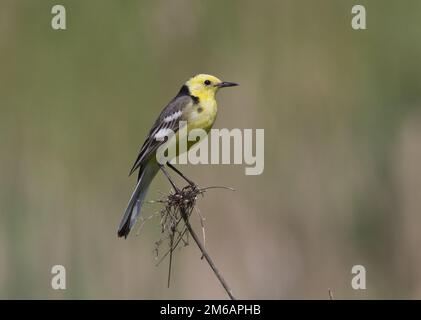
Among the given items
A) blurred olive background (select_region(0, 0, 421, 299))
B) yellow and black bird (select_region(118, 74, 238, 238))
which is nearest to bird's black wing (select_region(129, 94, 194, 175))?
yellow and black bird (select_region(118, 74, 238, 238))

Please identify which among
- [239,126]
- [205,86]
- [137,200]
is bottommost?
[137,200]

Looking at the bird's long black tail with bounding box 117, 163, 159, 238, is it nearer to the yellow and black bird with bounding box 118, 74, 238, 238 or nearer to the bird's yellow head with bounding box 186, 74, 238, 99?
the yellow and black bird with bounding box 118, 74, 238, 238

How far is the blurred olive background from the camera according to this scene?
180 inches

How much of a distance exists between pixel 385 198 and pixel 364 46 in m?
0.90

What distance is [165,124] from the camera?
405 cm

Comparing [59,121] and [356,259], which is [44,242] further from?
[356,259]

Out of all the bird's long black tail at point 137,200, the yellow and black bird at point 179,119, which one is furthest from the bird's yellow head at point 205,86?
the bird's long black tail at point 137,200

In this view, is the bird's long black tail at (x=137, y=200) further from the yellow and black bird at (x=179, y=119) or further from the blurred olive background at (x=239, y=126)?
the blurred olive background at (x=239, y=126)

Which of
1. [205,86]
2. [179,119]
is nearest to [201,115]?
[179,119]

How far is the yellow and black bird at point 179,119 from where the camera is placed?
396cm

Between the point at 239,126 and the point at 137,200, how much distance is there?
4.10ft

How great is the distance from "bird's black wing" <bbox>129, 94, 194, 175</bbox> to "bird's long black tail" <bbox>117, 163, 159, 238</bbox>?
0.20 feet

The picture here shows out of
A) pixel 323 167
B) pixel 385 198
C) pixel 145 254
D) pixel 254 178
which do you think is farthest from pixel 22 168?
pixel 385 198

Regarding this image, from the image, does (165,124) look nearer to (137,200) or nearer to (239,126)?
(137,200)
